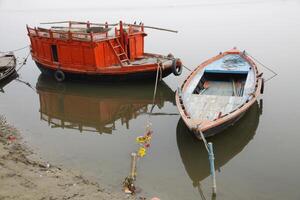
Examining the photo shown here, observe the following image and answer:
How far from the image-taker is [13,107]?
48.8ft

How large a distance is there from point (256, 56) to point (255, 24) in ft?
52.0

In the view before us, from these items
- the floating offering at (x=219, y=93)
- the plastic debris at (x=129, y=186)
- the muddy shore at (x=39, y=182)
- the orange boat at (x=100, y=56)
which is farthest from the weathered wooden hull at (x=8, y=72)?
the plastic debris at (x=129, y=186)

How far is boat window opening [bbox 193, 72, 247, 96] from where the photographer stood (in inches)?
535

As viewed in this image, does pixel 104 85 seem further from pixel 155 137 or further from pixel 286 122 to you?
pixel 286 122

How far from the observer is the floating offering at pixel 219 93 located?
10.0m

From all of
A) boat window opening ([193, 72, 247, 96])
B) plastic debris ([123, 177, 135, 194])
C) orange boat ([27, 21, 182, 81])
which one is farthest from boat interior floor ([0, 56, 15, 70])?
plastic debris ([123, 177, 135, 194])

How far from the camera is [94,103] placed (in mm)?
15312

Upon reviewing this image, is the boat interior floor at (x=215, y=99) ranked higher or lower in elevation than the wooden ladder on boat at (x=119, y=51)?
lower

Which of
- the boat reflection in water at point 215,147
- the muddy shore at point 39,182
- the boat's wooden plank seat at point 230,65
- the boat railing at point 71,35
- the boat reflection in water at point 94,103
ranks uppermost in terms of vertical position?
the boat railing at point 71,35

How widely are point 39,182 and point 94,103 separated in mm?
7801

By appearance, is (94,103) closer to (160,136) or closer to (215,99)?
(160,136)

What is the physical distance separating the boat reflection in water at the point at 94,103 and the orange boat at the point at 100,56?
0.57 metres

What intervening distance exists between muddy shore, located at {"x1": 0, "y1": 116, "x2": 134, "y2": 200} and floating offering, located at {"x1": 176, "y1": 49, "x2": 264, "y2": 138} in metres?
3.24

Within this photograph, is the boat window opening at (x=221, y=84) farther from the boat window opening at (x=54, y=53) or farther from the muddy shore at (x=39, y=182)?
the boat window opening at (x=54, y=53)
